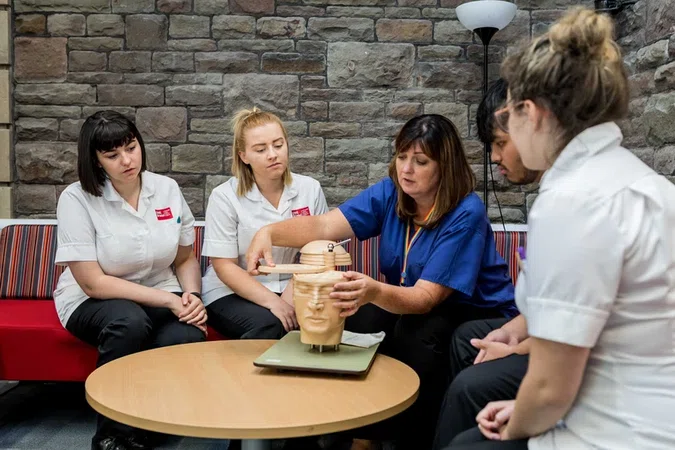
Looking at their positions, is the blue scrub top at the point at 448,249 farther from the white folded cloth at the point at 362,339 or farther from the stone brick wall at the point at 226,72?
the stone brick wall at the point at 226,72

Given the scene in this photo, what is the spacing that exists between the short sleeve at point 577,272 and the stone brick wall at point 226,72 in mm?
2613

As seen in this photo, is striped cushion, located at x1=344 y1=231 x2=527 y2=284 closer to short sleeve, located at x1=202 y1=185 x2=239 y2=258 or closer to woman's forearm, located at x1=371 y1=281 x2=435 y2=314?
short sleeve, located at x1=202 y1=185 x2=239 y2=258

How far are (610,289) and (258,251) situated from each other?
1262 millimetres

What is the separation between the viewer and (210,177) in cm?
354

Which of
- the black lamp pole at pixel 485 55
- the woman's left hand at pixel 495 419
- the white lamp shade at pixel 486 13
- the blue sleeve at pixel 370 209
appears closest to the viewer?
the woman's left hand at pixel 495 419

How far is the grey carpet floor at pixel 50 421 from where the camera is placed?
93.7 inches

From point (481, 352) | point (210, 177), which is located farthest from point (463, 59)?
point (481, 352)

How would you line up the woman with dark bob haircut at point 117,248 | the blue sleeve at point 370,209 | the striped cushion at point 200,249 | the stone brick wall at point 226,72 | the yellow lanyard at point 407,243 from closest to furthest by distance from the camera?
the yellow lanyard at point 407,243, the blue sleeve at point 370,209, the woman with dark bob haircut at point 117,248, the striped cushion at point 200,249, the stone brick wall at point 226,72

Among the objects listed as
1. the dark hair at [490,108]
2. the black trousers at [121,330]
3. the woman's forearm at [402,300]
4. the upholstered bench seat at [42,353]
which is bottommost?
the upholstered bench seat at [42,353]

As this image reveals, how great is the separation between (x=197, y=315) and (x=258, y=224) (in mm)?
392

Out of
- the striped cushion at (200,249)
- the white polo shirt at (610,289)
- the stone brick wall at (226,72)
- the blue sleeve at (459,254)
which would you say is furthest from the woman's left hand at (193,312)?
the white polo shirt at (610,289)

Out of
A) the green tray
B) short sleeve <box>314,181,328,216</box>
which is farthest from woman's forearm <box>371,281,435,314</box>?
short sleeve <box>314,181,328,216</box>

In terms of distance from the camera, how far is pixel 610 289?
3.08ft

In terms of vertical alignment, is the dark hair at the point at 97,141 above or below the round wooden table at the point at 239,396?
above
